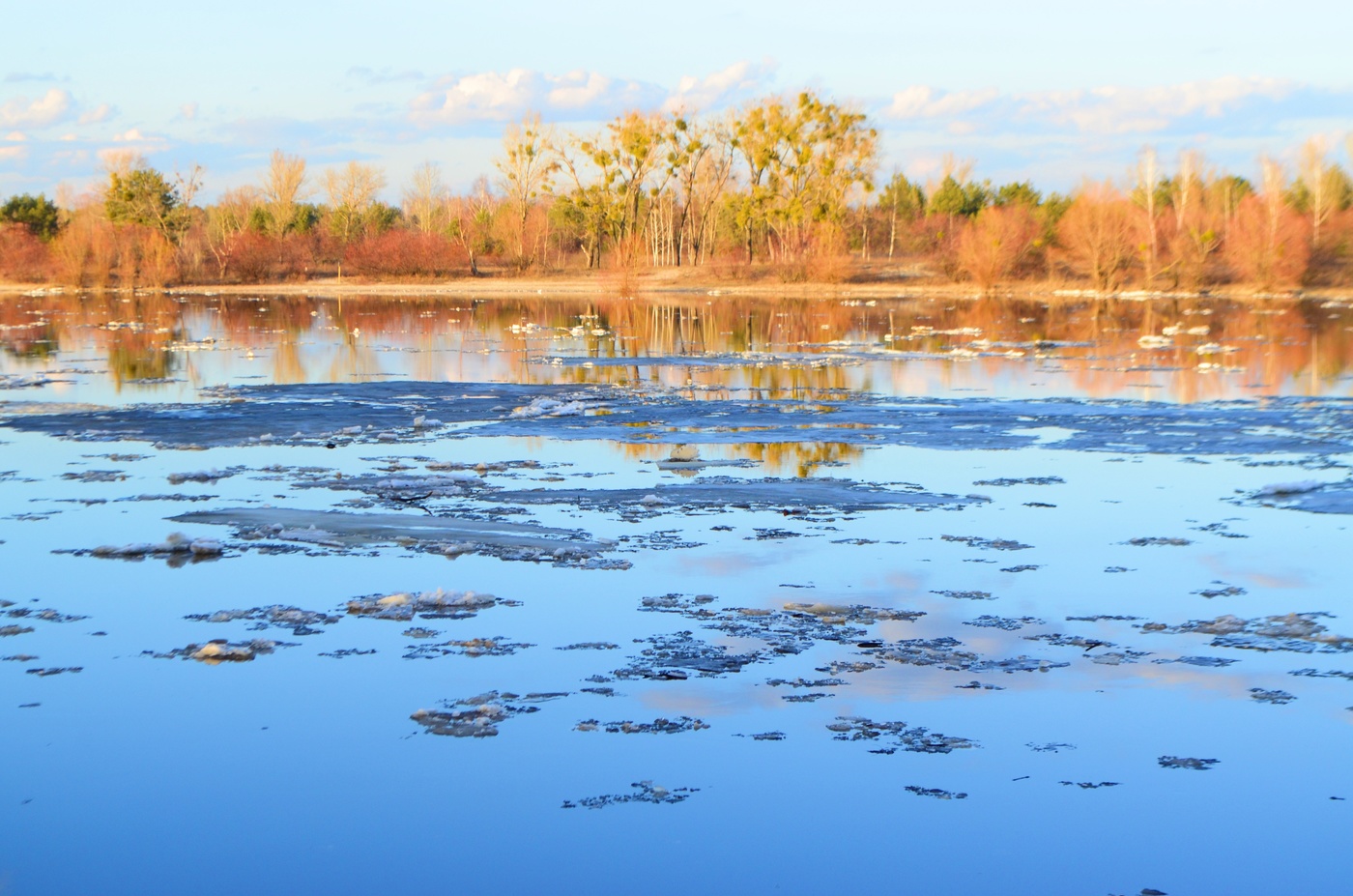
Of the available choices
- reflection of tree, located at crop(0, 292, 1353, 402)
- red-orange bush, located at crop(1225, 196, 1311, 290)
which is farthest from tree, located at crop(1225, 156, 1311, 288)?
reflection of tree, located at crop(0, 292, 1353, 402)

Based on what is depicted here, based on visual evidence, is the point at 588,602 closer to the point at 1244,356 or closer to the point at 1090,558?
the point at 1090,558

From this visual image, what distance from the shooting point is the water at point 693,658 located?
4.94m

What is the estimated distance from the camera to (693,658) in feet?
22.2

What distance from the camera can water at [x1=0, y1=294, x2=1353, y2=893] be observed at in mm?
4938

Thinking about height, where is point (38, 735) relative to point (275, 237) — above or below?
below

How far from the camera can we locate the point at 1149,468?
40.7ft

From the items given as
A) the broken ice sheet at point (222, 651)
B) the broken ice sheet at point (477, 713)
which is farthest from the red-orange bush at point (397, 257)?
the broken ice sheet at point (477, 713)

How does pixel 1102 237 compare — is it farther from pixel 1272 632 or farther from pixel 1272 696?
pixel 1272 696

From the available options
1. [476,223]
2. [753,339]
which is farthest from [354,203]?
[753,339]

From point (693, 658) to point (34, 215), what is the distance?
7645cm

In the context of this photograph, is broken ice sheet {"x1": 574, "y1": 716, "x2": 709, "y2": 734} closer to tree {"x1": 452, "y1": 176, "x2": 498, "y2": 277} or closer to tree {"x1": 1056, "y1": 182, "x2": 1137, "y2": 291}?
tree {"x1": 1056, "y1": 182, "x2": 1137, "y2": 291}

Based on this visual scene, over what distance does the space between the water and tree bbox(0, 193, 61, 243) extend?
64.4m

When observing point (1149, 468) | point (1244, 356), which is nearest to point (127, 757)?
point (1149, 468)

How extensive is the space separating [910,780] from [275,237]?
68.3 m
